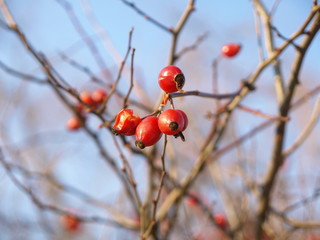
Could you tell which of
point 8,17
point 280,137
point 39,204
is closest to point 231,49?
point 280,137

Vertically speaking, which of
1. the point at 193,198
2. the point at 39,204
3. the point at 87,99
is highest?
the point at 87,99

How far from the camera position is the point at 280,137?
192cm

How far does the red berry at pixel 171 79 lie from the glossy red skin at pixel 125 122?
0.16m

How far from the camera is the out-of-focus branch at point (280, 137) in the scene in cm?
150

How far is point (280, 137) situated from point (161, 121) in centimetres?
111

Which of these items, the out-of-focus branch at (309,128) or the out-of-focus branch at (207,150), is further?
the out-of-focus branch at (309,128)

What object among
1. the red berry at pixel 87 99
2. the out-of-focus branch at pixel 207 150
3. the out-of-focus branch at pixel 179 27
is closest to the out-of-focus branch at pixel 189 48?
the out-of-focus branch at pixel 179 27

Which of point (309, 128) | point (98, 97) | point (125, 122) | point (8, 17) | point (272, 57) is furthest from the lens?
point (98, 97)

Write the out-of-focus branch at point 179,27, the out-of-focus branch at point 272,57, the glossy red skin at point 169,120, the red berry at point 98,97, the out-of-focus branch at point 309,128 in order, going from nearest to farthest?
the glossy red skin at point 169,120
the out-of-focus branch at point 272,57
the out-of-focus branch at point 179,27
the out-of-focus branch at point 309,128
the red berry at point 98,97

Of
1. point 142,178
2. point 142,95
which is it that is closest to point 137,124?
point 142,95

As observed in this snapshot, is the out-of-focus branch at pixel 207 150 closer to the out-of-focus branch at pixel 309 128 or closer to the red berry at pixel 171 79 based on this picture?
the out-of-focus branch at pixel 309 128

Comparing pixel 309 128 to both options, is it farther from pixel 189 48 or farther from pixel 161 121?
pixel 161 121

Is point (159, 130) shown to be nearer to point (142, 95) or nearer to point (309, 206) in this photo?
point (142, 95)

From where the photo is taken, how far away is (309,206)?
8.17 feet
